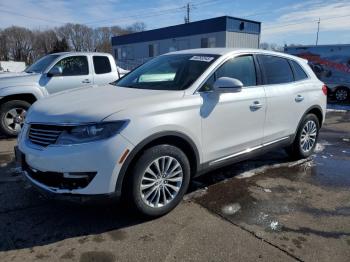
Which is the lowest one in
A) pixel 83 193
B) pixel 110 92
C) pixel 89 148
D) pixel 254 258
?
pixel 254 258

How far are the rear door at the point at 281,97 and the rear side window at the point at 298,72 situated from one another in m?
0.03

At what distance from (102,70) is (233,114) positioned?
5077 millimetres

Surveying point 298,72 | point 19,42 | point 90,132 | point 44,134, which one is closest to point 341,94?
point 298,72

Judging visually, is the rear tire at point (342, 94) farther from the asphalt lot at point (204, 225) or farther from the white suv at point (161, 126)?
the asphalt lot at point (204, 225)

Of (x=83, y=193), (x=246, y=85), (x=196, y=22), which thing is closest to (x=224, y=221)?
(x=83, y=193)

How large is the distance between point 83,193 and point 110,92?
1.35m

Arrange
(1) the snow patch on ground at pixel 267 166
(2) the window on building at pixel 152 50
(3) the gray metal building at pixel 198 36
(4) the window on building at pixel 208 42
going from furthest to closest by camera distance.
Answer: (2) the window on building at pixel 152 50 → (4) the window on building at pixel 208 42 → (3) the gray metal building at pixel 198 36 → (1) the snow patch on ground at pixel 267 166

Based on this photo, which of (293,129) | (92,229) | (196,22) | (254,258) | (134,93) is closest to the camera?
(254,258)

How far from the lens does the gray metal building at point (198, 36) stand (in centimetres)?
3250

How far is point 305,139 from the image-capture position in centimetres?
581

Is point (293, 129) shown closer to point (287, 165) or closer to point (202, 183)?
point (287, 165)

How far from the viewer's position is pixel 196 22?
3491 centimetres

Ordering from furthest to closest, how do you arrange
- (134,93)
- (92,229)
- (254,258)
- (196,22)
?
(196,22)
(134,93)
(92,229)
(254,258)

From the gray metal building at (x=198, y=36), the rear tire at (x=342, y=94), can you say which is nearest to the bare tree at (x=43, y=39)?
the gray metal building at (x=198, y=36)
